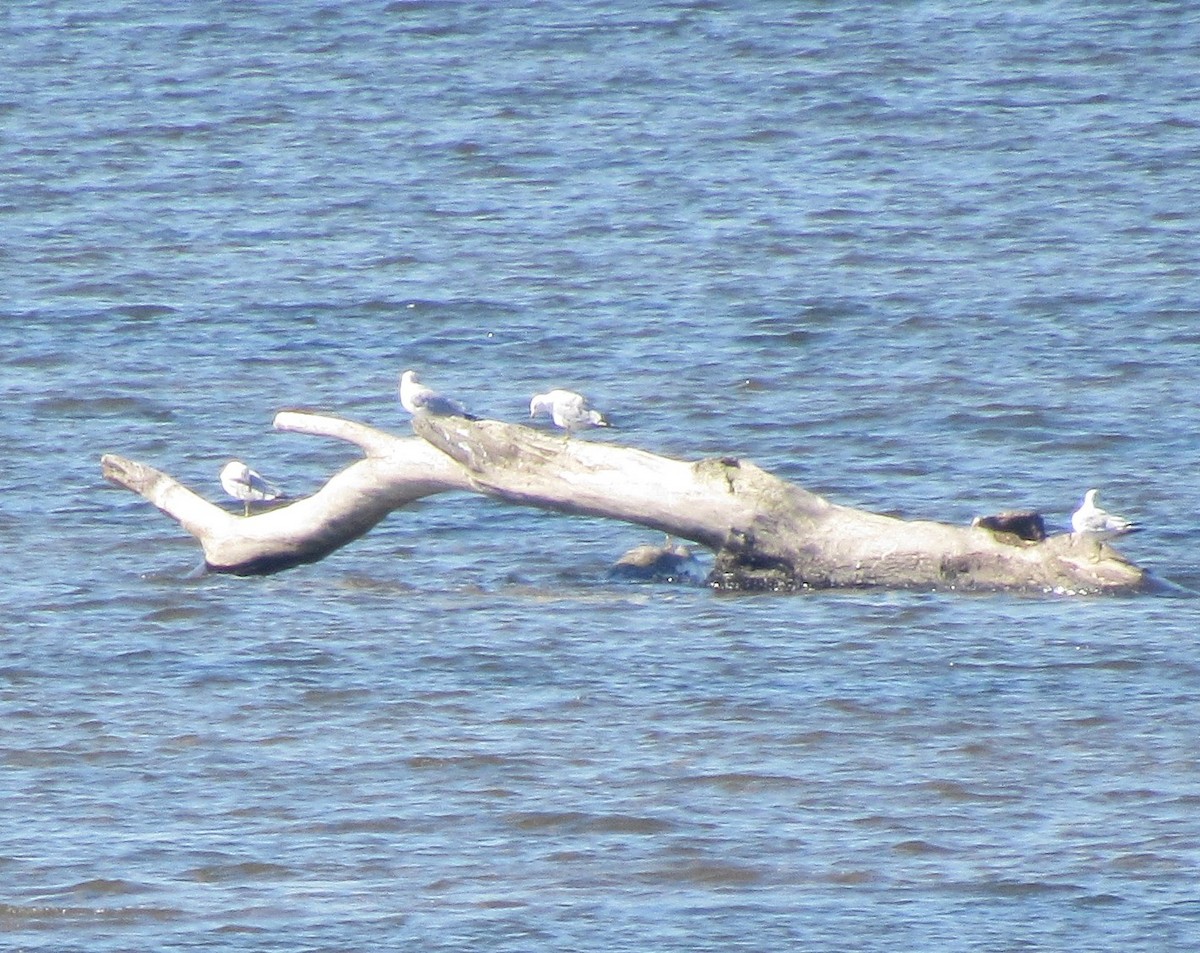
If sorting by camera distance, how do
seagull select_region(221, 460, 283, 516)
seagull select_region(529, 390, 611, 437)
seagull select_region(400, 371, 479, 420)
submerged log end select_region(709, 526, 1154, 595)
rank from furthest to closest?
1. seagull select_region(400, 371, 479, 420)
2. seagull select_region(529, 390, 611, 437)
3. seagull select_region(221, 460, 283, 516)
4. submerged log end select_region(709, 526, 1154, 595)

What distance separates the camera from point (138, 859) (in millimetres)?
6508

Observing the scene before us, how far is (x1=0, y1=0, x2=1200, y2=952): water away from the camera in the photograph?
21.2 ft

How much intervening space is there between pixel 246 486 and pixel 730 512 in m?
2.15

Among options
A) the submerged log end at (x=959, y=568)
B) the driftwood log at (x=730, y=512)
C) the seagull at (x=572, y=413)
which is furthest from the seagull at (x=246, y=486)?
the submerged log end at (x=959, y=568)

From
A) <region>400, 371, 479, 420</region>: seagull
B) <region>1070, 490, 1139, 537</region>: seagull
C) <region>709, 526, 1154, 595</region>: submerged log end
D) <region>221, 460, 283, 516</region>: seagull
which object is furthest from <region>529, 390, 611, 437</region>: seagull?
<region>1070, 490, 1139, 537</region>: seagull

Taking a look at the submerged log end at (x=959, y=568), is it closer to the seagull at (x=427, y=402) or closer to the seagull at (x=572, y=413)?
the seagull at (x=572, y=413)

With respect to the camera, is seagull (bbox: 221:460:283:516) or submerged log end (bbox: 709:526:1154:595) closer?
submerged log end (bbox: 709:526:1154:595)

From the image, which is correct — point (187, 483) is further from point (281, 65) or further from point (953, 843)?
point (281, 65)

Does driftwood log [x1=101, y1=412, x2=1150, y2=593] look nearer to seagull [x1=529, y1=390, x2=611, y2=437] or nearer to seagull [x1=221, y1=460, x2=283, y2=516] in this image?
seagull [x1=221, y1=460, x2=283, y2=516]

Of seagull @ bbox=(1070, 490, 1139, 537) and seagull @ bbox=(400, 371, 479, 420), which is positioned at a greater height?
seagull @ bbox=(400, 371, 479, 420)

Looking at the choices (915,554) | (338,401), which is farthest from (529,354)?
(915,554)

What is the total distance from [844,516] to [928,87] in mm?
13471

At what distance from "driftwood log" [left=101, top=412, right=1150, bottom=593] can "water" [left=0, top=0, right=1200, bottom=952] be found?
0.42 feet

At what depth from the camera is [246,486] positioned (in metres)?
10.2
